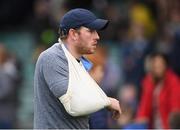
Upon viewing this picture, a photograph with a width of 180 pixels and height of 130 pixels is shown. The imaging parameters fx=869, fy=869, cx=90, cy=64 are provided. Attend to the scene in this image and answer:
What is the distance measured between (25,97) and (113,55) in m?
1.79


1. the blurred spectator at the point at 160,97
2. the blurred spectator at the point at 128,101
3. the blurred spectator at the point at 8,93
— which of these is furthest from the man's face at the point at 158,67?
the blurred spectator at the point at 8,93

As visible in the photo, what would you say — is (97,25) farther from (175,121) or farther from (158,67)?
(158,67)

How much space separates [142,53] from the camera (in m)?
13.0

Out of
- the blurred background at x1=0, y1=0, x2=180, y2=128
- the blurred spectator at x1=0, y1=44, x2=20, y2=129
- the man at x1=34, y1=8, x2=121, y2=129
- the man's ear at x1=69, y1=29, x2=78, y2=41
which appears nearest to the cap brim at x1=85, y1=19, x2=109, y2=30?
the man at x1=34, y1=8, x2=121, y2=129

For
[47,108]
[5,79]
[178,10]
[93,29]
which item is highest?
[93,29]

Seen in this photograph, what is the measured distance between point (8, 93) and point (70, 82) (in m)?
7.34

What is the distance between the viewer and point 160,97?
1100 cm

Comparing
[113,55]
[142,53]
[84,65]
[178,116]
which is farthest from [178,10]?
[84,65]

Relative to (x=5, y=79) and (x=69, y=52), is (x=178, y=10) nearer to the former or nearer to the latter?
(x=5, y=79)

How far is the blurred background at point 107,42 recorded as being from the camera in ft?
42.3

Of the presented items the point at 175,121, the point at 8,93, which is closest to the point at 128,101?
the point at 8,93

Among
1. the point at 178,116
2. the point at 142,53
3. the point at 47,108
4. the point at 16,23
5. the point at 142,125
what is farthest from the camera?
the point at 16,23

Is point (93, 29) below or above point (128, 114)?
above

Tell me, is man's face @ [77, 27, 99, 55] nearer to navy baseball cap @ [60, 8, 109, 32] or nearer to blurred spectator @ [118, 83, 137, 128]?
navy baseball cap @ [60, 8, 109, 32]
